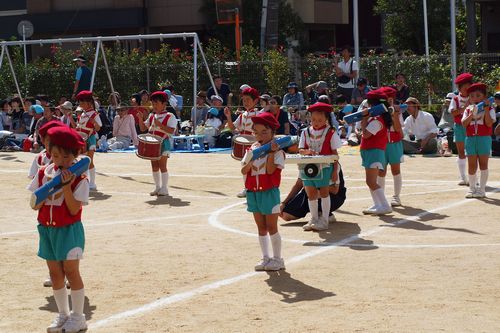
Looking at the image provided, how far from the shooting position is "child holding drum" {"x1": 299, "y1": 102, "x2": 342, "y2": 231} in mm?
12953

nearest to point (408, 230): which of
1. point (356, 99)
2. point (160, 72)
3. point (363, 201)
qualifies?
point (363, 201)

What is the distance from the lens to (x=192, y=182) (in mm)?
19266

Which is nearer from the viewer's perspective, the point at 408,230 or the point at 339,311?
the point at 339,311

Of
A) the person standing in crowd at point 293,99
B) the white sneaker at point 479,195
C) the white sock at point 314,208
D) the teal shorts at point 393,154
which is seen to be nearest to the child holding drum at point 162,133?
the teal shorts at point 393,154

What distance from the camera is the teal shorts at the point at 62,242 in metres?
8.60

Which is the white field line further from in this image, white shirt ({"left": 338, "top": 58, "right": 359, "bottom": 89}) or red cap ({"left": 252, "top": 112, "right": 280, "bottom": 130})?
white shirt ({"left": 338, "top": 58, "right": 359, "bottom": 89})

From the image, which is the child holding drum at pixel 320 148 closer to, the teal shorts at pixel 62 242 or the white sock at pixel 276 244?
the white sock at pixel 276 244

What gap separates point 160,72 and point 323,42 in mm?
16884

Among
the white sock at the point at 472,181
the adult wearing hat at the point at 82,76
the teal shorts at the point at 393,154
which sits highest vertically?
the adult wearing hat at the point at 82,76

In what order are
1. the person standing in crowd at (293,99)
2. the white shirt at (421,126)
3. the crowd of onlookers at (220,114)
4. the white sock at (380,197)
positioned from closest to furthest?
1. the white sock at (380,197)
2. the white shirt at (421,126)
3. the crowd of onlookers at (220,114)
4. the person standing in crowd at (293,99)

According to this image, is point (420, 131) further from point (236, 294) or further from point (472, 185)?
point (236, 294)

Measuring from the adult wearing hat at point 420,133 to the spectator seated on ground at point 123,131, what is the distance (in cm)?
738

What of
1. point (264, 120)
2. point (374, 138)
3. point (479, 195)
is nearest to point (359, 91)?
point (479, 195)

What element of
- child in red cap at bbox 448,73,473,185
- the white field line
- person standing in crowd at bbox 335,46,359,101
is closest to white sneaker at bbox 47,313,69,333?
the white field line
